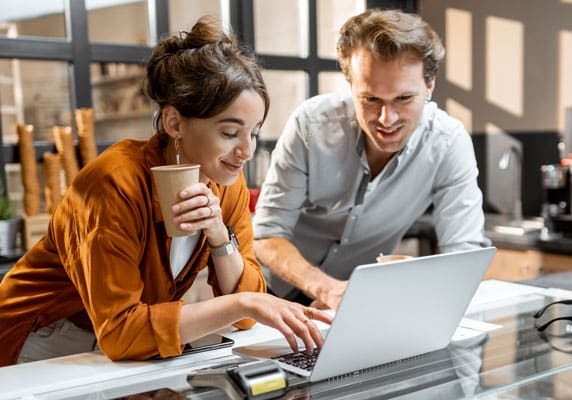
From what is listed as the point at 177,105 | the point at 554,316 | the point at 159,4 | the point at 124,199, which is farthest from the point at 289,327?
the point at 159,4

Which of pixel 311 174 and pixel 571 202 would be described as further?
pixel 571 202

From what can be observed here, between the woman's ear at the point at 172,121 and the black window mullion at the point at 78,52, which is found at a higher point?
the black window mullion at the point at 78,52

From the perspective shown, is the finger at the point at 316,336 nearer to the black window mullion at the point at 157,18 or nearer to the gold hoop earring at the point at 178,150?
the gold hoop earring at the point at 178,150

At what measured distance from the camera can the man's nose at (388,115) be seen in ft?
5.67

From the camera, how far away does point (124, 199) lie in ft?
4.00

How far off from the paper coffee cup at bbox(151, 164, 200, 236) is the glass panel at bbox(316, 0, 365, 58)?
10.4 ft

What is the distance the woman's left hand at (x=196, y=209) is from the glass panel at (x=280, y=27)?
9.91 ft

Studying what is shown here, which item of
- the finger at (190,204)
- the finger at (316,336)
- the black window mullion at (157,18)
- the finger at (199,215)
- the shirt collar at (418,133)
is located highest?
the black window mullion at (157,18)

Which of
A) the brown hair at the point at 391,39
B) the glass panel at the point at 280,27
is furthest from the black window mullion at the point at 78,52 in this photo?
the brown hair at the point at 391,39

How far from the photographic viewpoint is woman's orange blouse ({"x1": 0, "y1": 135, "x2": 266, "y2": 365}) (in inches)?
46.6

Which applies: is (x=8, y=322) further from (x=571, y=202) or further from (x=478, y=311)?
(x=571, y=202)

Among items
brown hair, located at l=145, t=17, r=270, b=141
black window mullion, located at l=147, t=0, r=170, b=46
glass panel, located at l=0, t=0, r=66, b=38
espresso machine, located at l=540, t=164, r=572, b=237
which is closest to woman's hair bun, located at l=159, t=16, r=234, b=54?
brown hair, located at l=145, t=17, r=270, b=141

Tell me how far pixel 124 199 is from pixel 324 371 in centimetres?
48

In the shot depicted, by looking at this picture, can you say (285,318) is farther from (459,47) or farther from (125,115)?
(125,115)
